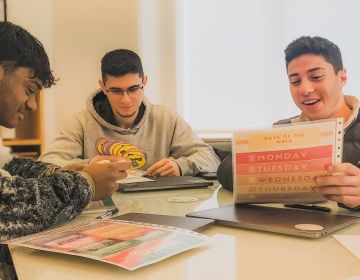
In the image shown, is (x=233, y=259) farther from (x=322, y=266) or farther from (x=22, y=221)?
(x=22, y=221)

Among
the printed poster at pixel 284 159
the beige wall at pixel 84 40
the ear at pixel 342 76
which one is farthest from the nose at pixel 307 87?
the beige wall at pixel 84 40

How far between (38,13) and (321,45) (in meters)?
2.03

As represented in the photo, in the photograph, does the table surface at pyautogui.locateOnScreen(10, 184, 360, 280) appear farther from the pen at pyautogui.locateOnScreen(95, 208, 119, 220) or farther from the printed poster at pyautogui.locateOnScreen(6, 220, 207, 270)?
the pen at pyautogui.locateOnScreen(95, 208, 119, 220)

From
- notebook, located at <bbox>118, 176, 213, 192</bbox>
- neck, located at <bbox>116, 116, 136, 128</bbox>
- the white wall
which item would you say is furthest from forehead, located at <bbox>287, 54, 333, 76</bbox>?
the white wall

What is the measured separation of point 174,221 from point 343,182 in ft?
1.28

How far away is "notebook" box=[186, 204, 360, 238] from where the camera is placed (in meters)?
0.78

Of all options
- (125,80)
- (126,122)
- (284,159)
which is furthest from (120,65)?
(284,159)

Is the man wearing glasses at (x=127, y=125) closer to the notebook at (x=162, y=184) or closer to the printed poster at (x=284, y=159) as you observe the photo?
the notebook at (x=162, y=184)

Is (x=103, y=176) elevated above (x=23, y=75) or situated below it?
below

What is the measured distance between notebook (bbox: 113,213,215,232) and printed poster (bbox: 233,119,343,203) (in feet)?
0.69

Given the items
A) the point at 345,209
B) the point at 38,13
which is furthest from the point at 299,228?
the point at 38,13

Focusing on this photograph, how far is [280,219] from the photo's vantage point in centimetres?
86

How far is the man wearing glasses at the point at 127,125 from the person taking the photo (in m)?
1.99

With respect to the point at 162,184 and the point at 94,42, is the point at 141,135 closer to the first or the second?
the point at 162,184
